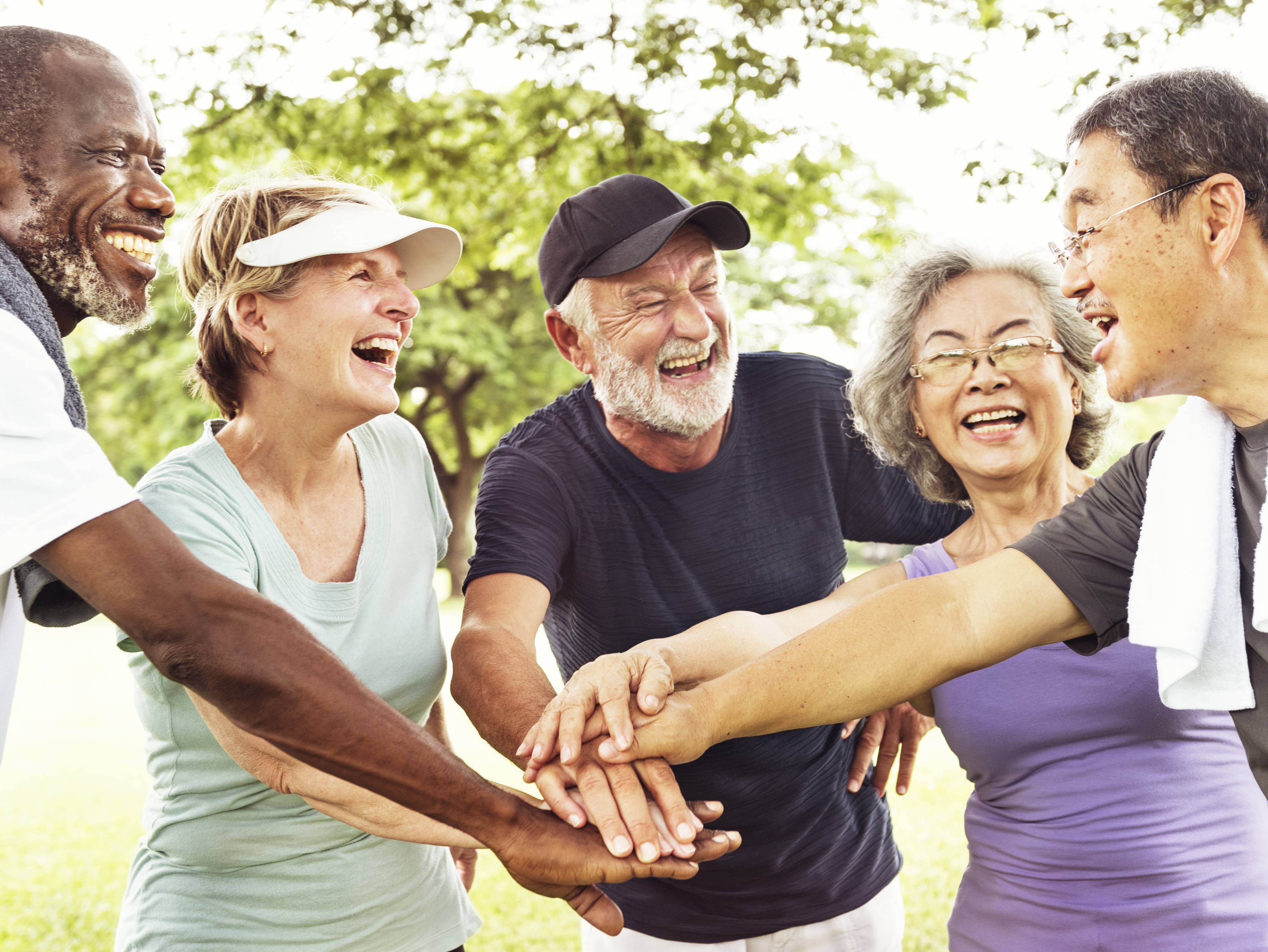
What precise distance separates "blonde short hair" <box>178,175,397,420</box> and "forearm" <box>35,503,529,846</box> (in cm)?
91

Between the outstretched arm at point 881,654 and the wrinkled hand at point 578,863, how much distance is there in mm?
200

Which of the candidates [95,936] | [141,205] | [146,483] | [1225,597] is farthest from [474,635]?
[95,936]

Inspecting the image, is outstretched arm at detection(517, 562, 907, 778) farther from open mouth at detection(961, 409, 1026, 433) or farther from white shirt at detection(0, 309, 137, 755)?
white shirt at detection(0, 309, 137, 755)

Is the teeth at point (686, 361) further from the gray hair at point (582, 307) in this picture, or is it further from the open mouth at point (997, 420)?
the open mouth at point (997, 420)

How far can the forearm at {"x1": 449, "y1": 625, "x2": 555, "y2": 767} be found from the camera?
2533 mm

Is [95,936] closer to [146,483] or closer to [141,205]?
[146,483]

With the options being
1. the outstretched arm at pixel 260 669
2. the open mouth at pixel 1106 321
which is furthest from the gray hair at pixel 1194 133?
the outstretched arm at pixel 260 669

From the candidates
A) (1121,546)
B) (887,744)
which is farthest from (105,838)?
(1121,546)

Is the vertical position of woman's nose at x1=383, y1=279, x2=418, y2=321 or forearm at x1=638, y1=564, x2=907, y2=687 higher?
woman's nose at x1=383, y1=279, x2=418, y2=321

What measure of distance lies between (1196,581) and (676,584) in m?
1.35

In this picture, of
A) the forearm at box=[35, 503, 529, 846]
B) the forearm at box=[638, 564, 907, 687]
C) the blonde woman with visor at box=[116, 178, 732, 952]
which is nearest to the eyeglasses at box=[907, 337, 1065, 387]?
the forearm at box=[638, 564, 907, 687]

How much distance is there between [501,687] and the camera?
257 centimetres

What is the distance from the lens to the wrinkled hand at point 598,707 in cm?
240

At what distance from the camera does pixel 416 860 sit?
255 centimetres
